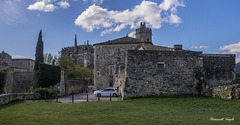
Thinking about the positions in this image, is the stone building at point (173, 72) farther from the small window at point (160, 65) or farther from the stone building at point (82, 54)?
the stone building at point (82, 54)

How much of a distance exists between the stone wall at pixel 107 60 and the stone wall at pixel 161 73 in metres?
21.6

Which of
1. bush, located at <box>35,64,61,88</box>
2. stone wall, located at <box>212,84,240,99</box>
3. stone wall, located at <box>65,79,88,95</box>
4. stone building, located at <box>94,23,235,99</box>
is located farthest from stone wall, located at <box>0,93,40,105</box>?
stone wall, located at <box>212,84,240,99</box>

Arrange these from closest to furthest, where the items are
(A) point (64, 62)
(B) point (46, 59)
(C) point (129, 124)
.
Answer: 1. (C) point (129, 124)
2. (A) point (64, 62)
3. (B) point (46, 59)

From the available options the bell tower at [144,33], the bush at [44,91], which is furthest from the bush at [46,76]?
the bell tower at [144,33]

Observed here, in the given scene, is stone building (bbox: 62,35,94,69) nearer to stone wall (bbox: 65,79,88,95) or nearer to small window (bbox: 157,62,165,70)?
stone wall (bbox: 65,79,88,95)

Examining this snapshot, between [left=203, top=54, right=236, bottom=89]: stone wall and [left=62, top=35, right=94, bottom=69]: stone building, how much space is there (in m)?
66.3

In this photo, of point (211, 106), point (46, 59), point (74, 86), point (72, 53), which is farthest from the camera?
point (72, 53)

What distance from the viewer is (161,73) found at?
19250 mm

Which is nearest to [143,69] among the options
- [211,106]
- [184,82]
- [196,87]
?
[184,82]

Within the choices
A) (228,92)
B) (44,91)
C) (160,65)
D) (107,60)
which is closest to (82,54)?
(107,60)

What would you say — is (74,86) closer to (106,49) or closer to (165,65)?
(106,49)

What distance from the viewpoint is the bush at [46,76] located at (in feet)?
98.8

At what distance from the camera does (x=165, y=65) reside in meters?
19.3

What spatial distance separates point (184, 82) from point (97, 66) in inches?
1022
